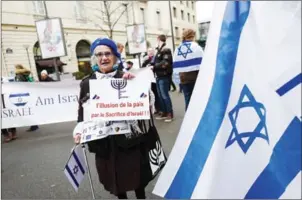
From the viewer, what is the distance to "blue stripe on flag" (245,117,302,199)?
965 millimetres

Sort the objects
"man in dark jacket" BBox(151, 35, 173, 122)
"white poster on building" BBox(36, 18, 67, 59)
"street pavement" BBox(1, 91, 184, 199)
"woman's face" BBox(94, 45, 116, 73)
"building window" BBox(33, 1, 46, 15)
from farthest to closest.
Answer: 1. "building window" BBox(33, 1, 46, 15)
2. "white poster on building" BBox(36, 18, 67, 59)
3. "man in dark jacket" BBox(151, 35, 173, 122)
4. "street pavement" BBox(1, 91, 184, 199)
5. "woman's face" BBox(94, 45, 116, 73)

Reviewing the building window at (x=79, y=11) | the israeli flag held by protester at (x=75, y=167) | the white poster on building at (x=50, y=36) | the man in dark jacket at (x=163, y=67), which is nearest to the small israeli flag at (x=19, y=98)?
the man in dark jacket at (x=163, y=67)

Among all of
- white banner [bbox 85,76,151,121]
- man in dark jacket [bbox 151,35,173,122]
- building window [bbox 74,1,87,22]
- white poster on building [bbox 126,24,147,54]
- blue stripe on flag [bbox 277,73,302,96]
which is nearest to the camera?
blue stripe on flag [bbox 277,73,302,96]

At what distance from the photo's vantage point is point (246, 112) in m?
1.02

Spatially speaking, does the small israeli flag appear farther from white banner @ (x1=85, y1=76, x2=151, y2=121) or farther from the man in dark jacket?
white banner @ (x1=85, y1=76, x2=151, y2=121)

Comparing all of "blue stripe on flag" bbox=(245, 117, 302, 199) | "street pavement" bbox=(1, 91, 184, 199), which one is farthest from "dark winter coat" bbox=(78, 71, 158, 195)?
"blue stripe on flag" bbox=(245, 117, 302, 199)

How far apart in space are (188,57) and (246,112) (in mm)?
3928

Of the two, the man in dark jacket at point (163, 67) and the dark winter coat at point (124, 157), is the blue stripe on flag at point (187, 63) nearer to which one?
the man in dark jacket at point (163, 67)

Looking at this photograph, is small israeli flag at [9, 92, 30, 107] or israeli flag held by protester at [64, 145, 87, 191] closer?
israeli flag held by protester at [64, 145, 87, 191]

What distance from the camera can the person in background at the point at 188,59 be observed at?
4840 mm

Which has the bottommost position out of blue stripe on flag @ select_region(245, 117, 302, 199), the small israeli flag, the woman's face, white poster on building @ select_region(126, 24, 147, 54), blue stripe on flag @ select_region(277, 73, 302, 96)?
the small israeli flag

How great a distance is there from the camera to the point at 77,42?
27.5m

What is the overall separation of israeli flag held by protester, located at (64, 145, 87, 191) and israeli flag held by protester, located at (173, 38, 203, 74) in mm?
2896

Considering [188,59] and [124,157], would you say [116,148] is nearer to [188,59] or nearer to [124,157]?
[124,157]
